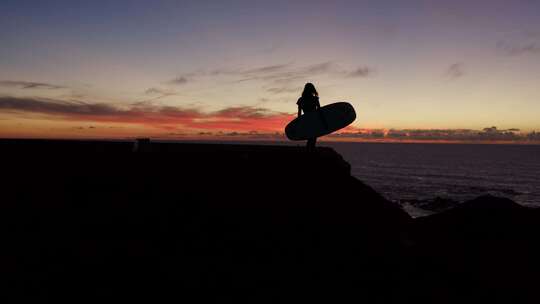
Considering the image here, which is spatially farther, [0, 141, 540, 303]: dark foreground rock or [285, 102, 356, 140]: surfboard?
[285, 102, 356, 140]: surfboard

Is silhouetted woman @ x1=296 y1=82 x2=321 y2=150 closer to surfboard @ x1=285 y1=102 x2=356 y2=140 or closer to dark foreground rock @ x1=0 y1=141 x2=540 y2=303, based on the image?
surfboard @ x1=285 y1=102 x2=356 y2=140

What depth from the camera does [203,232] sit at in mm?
6574

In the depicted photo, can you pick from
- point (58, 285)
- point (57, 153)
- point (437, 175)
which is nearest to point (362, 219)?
point (58, 285)

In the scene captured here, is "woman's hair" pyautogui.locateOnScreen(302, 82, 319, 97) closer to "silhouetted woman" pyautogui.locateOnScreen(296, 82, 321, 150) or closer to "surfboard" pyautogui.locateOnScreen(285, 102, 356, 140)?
"silhouetted woman" pyautogui.locateOnScreen(296, 82, 321, 150)

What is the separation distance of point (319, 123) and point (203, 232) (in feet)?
22.4

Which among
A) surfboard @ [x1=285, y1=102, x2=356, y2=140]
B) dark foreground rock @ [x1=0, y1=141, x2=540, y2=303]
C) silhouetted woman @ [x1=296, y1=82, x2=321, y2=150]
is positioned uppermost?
silhouetted woman @ [x1=296, y1=82, x2=321, y2=150]

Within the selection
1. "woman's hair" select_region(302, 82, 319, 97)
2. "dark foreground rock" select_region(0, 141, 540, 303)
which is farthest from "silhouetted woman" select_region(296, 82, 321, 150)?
"dark foreground rock" select_region(0, 141, 540, 303)

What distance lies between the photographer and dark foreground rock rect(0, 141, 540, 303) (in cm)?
504

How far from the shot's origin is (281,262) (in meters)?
5.95

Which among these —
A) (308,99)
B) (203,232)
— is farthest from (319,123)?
(203,232)

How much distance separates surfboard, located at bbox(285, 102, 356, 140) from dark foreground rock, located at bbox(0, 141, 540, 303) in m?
0.91

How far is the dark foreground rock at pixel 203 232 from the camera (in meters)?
5.04

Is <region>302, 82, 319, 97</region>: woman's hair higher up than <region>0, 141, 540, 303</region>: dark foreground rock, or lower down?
higher up

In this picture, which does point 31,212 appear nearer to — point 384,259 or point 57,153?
point 57,153
